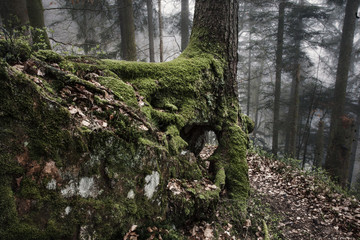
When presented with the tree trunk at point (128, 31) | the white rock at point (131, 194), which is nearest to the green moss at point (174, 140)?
the white rock at point (131, 194)

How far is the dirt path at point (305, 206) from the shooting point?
4366 millimetres

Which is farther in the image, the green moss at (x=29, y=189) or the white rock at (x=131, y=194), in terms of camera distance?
the white rock at (x=131, y=194)

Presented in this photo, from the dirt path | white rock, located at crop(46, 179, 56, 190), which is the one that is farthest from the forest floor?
white rock, located at crop(46, 179, 56, 190)

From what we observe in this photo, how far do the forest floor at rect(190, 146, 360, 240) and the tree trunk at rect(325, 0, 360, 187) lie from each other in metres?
4.67

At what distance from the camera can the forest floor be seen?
3.79 metres

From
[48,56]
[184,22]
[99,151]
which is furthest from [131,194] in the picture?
[184,22]

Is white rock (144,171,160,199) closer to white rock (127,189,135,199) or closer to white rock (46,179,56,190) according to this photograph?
white rock (127,189,135,199)

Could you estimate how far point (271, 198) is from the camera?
537cm

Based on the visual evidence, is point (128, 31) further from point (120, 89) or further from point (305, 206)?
point (305, 206)

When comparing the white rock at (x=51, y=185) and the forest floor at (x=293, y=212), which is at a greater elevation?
the white rock at (x=51, y=185)

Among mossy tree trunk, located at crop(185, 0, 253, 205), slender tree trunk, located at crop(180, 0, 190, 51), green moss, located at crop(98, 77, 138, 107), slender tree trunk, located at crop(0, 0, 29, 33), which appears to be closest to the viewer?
green moss, located at crop(98, 77, 138, 107)

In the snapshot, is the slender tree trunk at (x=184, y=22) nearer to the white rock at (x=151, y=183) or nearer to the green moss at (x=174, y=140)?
the green moss at (x=174, y=140)

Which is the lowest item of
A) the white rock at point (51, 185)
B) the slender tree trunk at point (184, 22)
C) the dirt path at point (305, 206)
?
the dirt path at point (305, 206)

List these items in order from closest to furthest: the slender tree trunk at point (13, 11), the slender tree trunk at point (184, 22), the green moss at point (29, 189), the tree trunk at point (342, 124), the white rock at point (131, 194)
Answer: the green moss at point (29, 189) < the white rock at point (131, 194) < the slender tree trunk at point (13, 11) < the tree trunk at point (342, 124) < the slender tree trunk at point (184, 22)
